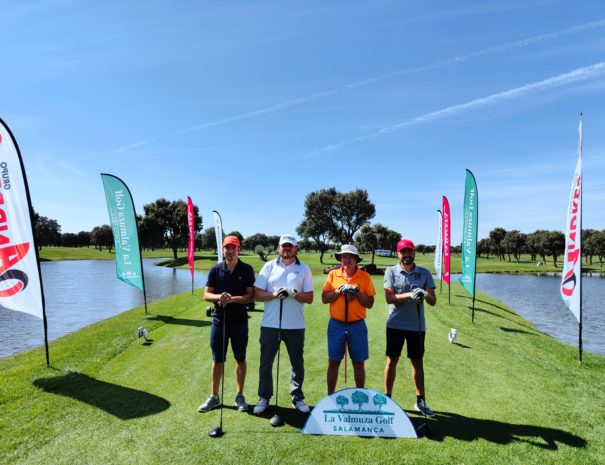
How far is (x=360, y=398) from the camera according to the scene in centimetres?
499

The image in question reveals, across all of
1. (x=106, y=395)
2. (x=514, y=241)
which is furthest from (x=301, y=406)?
(x=514, y=241)

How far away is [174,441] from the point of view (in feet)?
15.3

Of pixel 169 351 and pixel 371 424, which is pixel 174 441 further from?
pixel 169 351

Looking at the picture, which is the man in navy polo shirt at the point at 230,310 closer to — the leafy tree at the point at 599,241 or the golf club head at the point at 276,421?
the golf club head at the point at 276,421

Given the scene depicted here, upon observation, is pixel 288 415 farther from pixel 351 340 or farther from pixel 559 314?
pixel 559 314

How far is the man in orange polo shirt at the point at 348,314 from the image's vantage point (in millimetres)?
5398

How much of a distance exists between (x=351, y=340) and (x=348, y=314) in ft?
1.29

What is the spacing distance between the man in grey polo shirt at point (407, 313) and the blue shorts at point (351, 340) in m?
0.50

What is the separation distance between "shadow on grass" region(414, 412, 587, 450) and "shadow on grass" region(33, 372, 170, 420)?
4.11m

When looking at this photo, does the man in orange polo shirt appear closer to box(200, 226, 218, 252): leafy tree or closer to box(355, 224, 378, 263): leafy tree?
box(355, 224, 378, 263): leafy tree

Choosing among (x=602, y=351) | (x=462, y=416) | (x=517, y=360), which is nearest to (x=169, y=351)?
(x=462, y=416)

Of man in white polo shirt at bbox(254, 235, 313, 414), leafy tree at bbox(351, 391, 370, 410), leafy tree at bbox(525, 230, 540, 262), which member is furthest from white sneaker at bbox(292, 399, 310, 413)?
leafy tree at bbox(525, 230, 540, 262)

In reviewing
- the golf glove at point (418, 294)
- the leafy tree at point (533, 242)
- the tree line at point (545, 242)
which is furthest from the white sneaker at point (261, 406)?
the leafy tree at point (533, 242)

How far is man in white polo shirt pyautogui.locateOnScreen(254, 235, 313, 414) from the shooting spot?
18.2ft
